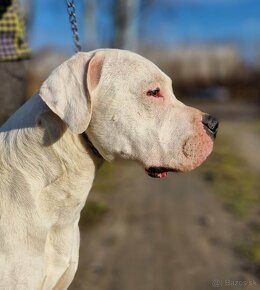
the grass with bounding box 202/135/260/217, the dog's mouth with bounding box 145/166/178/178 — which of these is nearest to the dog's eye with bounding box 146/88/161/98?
the dog's mouth with bounding box 145/166/178/178

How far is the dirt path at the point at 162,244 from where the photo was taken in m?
5.34

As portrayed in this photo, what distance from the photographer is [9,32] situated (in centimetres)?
435

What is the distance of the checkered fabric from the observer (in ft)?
14.2

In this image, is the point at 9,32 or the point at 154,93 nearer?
the point at 154,93

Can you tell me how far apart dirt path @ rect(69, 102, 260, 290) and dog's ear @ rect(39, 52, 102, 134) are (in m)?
2.52

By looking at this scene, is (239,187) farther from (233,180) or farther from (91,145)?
(91,145)

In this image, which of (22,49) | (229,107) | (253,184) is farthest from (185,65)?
(22,49)

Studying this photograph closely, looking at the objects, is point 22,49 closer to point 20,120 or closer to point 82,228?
point 20,120

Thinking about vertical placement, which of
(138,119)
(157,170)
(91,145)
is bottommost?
(157,170)

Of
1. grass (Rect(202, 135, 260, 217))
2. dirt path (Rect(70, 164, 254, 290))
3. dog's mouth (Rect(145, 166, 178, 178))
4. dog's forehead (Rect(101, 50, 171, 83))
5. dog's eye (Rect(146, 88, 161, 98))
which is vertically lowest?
grass (Rect(202, 135, 260, 217))

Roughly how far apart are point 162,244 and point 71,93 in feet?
11.6

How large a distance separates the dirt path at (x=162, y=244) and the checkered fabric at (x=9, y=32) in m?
1.96

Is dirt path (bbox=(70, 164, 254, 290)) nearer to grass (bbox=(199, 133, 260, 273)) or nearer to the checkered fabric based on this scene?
grass (bbox=(199, 133, 260, 273))

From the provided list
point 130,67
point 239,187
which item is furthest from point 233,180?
point 130,67
